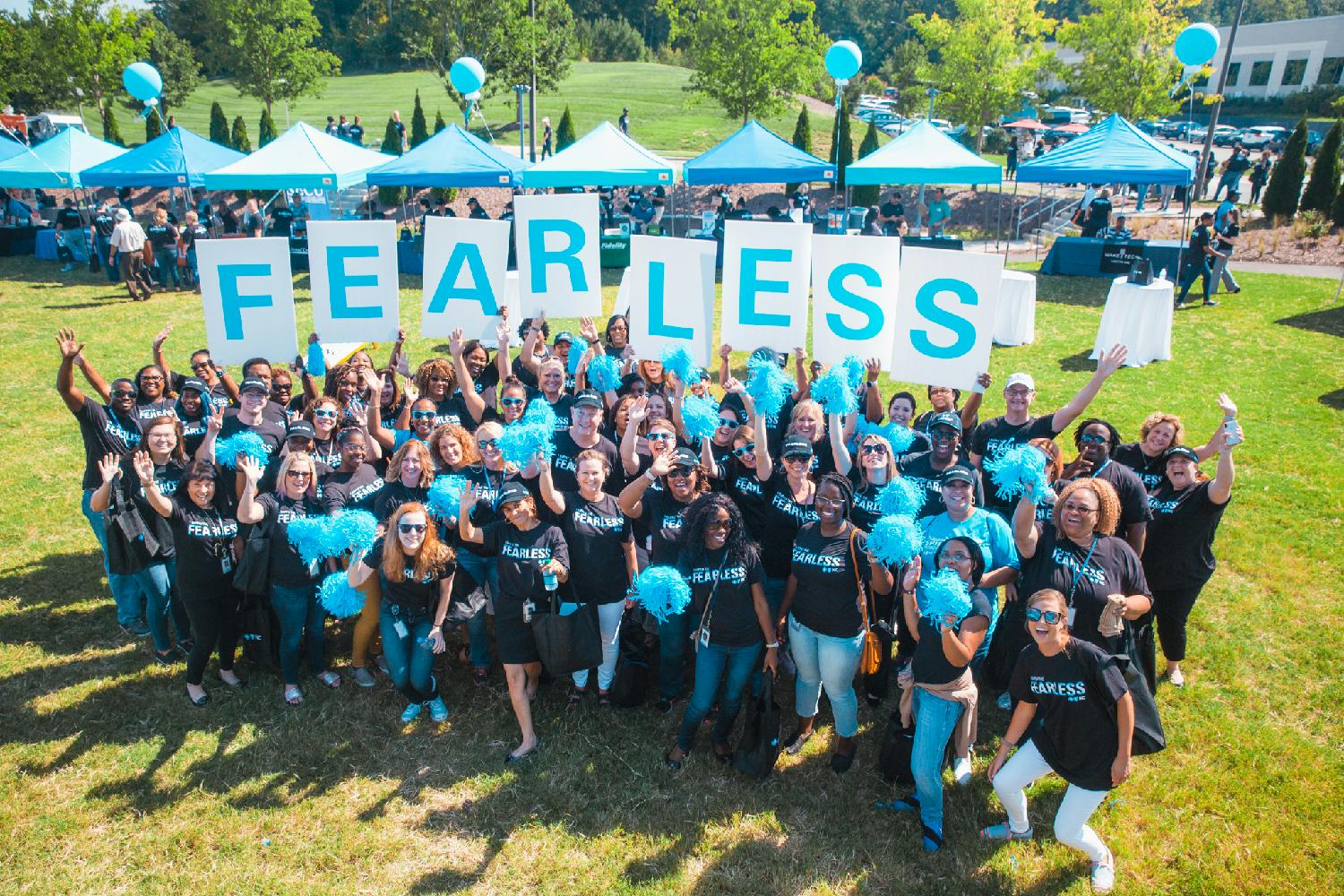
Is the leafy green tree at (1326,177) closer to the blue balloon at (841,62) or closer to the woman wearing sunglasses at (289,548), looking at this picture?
the blue balloon at (841,62)

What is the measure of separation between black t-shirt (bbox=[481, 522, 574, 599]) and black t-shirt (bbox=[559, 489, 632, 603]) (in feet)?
0.42

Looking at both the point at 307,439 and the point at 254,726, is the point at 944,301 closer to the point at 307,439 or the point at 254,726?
the point at 307,439

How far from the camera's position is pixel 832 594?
15.8ft

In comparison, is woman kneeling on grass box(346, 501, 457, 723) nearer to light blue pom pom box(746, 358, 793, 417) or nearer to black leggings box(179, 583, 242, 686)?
black leggings box(179, 583, 242, 686)

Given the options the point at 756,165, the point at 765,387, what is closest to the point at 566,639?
the point at 765,387

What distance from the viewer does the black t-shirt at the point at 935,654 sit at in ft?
14.6

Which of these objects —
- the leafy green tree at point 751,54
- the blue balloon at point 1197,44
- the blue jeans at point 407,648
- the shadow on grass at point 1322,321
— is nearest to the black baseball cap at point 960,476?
the blue jeans at point 407,648

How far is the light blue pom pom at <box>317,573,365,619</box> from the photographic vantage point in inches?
218

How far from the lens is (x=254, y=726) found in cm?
569

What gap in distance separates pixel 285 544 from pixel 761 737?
3.25m

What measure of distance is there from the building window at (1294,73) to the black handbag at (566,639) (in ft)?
244

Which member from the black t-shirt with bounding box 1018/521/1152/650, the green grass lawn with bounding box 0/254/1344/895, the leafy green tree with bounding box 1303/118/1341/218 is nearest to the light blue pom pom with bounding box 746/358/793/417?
the black t-shirt with bounding box 1018/521/1152/650

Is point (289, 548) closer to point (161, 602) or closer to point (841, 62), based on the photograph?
point (161, 602)

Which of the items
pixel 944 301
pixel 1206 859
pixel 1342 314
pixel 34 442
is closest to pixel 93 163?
pixel 34 442
